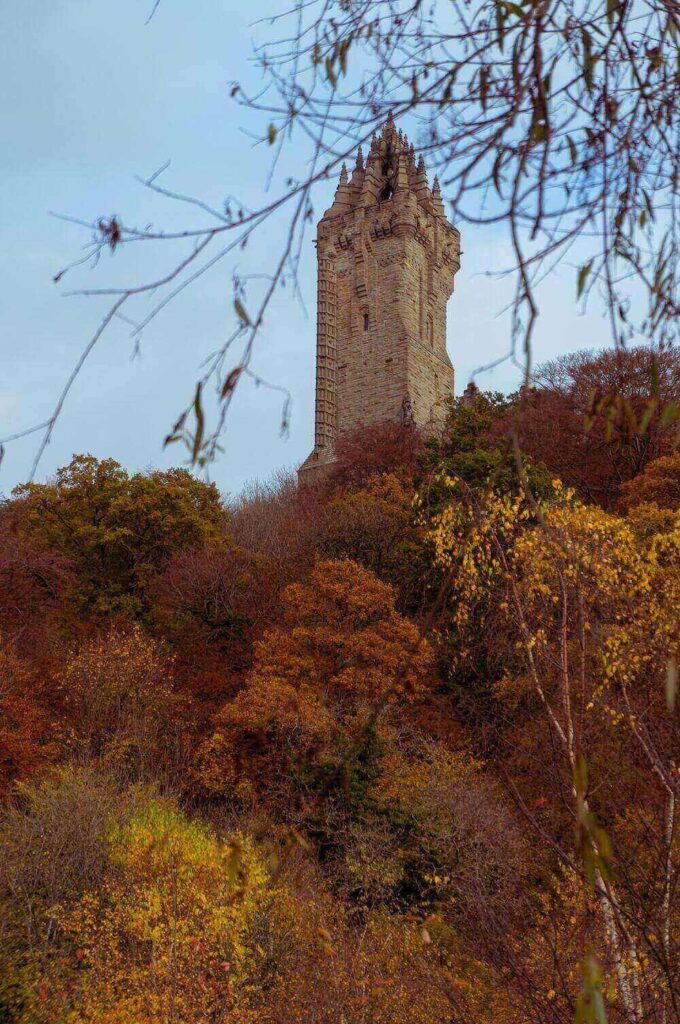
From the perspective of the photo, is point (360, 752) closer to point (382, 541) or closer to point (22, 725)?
point (22, 725)

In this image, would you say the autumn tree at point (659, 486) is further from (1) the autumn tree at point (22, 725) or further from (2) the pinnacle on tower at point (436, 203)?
Answer: (2) the pinnacle on tower at point (436, 203)

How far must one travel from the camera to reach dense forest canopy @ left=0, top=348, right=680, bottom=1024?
8.76 m

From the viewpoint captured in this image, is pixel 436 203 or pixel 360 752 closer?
pixel 360 752

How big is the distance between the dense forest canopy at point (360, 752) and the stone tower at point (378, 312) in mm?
13514

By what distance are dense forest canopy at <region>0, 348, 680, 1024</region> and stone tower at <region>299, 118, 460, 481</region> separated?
1351cm

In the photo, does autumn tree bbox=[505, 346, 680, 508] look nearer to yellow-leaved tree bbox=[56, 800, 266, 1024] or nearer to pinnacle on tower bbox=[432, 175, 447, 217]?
yellow-leaved tree bbox=[56, 800, 266, 1024]

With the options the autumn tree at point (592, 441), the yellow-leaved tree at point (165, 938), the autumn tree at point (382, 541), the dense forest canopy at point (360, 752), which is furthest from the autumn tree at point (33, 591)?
the autumn tree at point (592, 441)

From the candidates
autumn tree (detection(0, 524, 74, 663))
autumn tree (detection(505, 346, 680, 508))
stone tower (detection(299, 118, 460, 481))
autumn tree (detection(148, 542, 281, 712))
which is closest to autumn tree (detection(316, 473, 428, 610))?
autumn tree (detection(148, 542, 281, 712))

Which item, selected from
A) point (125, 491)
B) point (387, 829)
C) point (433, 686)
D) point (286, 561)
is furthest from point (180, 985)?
point (125, 491)

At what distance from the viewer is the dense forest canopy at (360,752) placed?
876cm

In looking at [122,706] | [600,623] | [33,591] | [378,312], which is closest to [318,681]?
[122,706]

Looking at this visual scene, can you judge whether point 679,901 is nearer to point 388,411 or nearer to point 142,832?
point 142,832

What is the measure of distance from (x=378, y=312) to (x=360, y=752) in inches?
1103

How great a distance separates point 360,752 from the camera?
1448 centimetres
